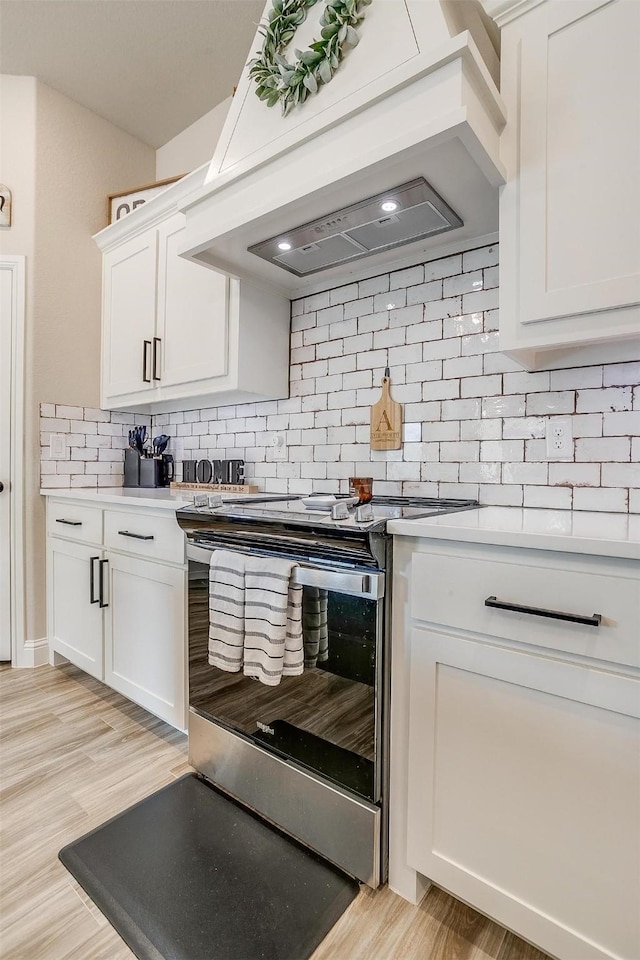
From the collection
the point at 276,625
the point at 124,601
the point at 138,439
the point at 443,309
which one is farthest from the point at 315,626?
the point at 138,439

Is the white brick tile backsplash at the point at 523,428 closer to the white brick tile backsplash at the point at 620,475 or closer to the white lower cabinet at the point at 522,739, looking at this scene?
the white brick tile backsplash at the point at 620,475

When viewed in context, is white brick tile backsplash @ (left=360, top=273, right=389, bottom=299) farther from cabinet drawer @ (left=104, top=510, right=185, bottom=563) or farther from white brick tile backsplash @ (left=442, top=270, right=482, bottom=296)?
cabinet drawer @ (left=104, top=510, right=185, bottom=563)

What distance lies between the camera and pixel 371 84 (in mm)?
1307

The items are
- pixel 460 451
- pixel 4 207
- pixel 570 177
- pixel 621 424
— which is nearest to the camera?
pixel 570 177

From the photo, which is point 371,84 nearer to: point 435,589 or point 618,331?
point 618,331

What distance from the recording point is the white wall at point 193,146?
107 inches

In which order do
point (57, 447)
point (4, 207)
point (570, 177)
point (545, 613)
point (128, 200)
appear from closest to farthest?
point (545, 613) < point (570, 177) < point (4, 207) < point (57, 447) < point (128, 200)

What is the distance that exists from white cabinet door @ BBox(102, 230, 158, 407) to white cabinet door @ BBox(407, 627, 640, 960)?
2.03 metres

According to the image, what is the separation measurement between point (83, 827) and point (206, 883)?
46 cm

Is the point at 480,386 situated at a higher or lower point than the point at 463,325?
lower

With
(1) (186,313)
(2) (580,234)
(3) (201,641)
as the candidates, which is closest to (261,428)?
(1) (186,313)

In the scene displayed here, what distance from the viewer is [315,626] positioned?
1283 millimetres

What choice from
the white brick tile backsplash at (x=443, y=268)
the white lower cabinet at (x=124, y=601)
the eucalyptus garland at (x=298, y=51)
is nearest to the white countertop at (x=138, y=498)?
the white lower cabinet at (x=124, y=601)

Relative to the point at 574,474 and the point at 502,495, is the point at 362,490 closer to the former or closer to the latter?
the point at 502,495
